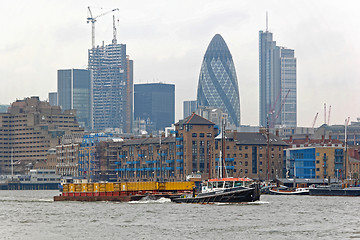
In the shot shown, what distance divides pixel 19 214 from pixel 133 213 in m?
19.4

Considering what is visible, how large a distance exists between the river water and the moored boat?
202 cm

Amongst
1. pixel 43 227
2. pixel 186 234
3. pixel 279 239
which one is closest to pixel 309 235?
pixel 279 239

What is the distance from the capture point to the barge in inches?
6599

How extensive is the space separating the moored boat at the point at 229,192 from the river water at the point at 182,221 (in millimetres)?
2025

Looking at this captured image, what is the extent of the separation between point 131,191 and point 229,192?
27.3m

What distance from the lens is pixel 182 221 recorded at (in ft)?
391

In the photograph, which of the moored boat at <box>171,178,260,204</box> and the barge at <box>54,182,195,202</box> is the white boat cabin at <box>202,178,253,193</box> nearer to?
the moored boat at <box>171,178,260,204</box>

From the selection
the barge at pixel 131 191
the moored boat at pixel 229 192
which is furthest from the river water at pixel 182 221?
the barge at pixel 131 191

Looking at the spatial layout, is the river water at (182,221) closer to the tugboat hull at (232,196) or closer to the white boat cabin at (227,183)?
the tugboat hull at (232,196)

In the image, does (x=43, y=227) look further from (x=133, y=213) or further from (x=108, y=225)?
(x=133, y=213)

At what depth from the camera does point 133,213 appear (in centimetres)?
13550

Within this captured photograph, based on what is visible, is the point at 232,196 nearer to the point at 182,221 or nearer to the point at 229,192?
the point at 229,192

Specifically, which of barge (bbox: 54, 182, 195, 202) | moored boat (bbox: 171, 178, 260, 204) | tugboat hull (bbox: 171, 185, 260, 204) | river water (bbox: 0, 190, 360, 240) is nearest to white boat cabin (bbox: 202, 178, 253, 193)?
moored boat (bbox: 171, 178, 260, 204)

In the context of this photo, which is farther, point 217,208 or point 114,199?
point 114,199
